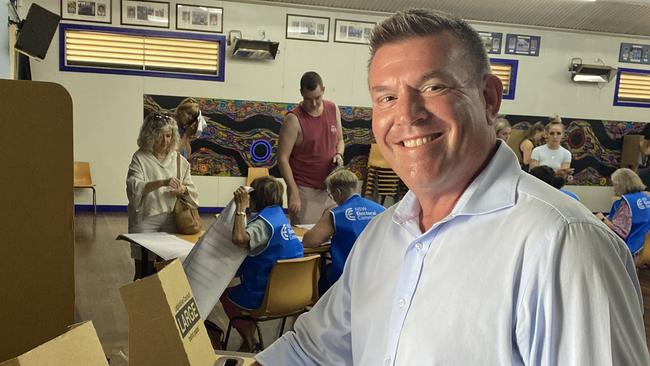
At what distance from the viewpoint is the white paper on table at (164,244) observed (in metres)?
2.91

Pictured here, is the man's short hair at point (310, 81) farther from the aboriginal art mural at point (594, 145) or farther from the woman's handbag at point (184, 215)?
the aboriginal art mural at point (594, 145)

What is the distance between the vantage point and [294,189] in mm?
3990

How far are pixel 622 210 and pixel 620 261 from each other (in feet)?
14.5

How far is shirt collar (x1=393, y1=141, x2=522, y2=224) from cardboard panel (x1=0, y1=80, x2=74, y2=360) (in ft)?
3.42

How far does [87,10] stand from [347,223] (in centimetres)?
580

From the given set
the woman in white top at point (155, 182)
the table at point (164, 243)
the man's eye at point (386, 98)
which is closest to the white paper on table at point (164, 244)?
the table at point (164, 243)

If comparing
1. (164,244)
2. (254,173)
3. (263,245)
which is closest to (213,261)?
(263,245)

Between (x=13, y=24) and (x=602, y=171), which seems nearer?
(x=13, y=24)

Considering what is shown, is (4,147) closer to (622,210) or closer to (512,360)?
(512,360)

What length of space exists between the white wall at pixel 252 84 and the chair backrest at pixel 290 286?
5194 millimetres

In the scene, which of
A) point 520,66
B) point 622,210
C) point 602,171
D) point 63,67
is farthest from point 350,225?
point 602,171

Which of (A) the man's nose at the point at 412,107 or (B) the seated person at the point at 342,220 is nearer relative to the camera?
(A) the man's nose at the point at 412,107

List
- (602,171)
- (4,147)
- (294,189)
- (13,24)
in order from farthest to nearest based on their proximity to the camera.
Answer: (602,171) → (13,24) → (294,189) → (4,147)

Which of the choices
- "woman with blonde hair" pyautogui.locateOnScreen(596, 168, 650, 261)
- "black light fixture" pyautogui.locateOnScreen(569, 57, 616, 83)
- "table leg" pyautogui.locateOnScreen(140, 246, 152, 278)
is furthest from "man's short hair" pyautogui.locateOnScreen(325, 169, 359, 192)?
"black light fixture" pyautogui.locateOnScreen(569, 57, 616, 83)
